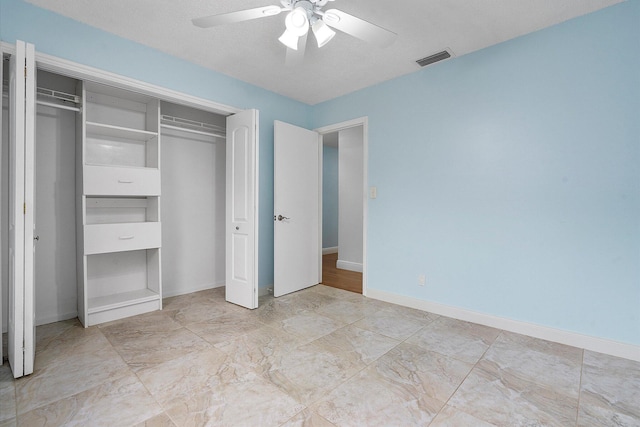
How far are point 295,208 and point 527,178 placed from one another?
244cm

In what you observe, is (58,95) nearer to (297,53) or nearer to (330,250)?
(297,53)

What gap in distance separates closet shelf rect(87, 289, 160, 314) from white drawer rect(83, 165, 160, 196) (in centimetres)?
105

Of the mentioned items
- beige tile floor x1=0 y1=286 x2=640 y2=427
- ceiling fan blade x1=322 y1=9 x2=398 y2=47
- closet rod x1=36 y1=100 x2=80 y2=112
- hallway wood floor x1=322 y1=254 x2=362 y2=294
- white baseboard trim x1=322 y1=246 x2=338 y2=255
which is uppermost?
ceiling fan blade x1=322 y1=9 x2=398 y2=47

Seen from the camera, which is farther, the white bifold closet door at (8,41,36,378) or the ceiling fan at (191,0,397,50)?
the white bifold closet door at (8,41,36,378)

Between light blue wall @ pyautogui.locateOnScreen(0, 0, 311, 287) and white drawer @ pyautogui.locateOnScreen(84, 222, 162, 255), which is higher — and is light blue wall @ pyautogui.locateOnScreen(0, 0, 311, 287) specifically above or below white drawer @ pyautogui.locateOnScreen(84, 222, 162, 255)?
above

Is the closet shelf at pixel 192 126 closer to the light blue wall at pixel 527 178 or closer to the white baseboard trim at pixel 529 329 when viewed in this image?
the light blue wall at pixel 527 178

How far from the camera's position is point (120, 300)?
296 centimetres

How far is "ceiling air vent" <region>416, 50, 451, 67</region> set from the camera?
2836 mm

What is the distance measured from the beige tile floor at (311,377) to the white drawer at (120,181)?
4.03ft

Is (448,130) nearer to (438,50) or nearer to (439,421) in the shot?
(438,50)

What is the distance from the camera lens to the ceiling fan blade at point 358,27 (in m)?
1.69

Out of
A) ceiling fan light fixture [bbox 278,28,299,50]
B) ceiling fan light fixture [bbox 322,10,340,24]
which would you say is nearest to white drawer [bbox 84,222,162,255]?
ceiling fan light fixture [bbox 278,28,299,50]

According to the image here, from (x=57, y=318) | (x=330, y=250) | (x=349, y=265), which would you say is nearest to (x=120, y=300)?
(x=57, y=318)

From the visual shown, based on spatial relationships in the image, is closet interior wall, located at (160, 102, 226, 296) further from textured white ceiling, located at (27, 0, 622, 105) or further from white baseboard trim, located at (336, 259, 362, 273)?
white baseboard trim, located at (336, 259, 362, 273)
